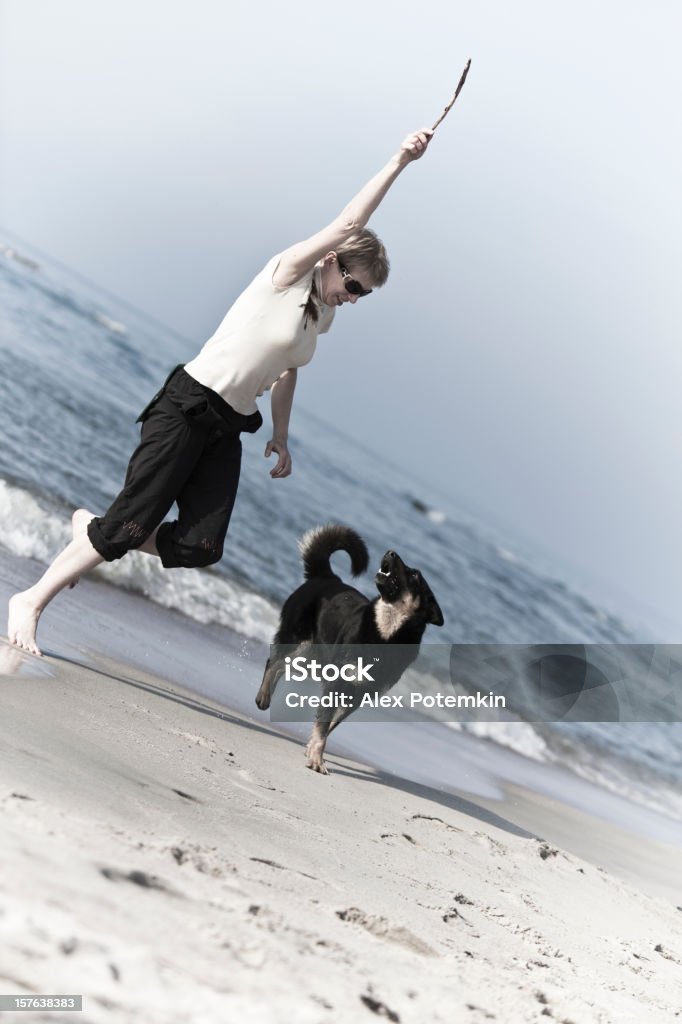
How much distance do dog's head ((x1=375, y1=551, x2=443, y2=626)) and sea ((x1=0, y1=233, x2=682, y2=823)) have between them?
2.60m

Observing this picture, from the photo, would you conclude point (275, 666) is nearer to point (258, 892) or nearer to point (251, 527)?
point (258, 892)

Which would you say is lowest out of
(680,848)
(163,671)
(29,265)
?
(163,671)

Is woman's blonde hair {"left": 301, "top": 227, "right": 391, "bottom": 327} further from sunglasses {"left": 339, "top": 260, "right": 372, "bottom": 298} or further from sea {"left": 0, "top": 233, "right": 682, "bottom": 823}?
sea {"left": 0, "top": 233, "right": 682, "bottom": 823}

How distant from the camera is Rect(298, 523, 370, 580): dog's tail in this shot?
5387 millimetres

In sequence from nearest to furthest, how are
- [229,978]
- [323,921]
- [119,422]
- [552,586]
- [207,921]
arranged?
[229,978] < [207,921] < [323,921] < [119,422] < [552,586]

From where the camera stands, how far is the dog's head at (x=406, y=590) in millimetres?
5055

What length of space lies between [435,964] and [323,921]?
0.29 metres

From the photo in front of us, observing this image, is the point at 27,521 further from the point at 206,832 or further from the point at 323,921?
the point at 323,921

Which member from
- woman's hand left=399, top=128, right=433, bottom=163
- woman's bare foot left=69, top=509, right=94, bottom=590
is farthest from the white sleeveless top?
woman's bare foot left=69, top=509, right=94, bottom=590

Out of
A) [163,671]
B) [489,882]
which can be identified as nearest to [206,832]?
[489,882]

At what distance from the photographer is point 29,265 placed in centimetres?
3041

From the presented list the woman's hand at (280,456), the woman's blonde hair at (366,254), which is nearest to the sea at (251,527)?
the woman's hand at (280,456)

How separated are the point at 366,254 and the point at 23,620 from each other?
195cm

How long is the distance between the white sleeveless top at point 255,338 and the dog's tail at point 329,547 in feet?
4.97
